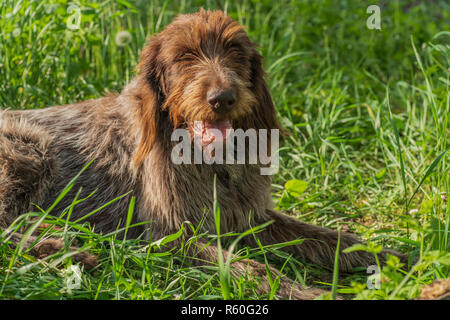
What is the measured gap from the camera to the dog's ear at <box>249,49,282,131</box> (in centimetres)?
368

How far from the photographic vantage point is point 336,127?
538 centimetres

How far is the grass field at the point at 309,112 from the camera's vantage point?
10.3ft

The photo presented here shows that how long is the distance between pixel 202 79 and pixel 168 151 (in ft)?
1.79

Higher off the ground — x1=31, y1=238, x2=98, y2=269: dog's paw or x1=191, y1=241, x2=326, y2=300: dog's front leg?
x1=31, y1=238, x2=98, y2=269: dog's paw

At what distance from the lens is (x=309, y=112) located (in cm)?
546

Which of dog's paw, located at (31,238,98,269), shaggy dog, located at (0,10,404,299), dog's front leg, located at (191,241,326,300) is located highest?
shaggy dog, located at (0,10,404,299)

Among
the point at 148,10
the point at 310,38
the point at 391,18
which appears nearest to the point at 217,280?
the point at 148,10

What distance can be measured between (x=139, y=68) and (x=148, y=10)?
2450 millimetres

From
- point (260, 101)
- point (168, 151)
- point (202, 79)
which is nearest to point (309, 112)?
point (260, 101)

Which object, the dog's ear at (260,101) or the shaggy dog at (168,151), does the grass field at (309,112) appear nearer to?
the shaggy dog at (168,151)

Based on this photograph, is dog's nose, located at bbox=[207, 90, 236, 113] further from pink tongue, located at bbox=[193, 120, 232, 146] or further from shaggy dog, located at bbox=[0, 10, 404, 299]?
pink tongue, located at bbox=[193, 120, 232, 146]

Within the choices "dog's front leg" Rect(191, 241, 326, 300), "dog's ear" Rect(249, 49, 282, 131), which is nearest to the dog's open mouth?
"dog's ear" Rect(249, 49, 282, 131)

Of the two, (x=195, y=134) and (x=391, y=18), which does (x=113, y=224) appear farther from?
(x=391, y=18)

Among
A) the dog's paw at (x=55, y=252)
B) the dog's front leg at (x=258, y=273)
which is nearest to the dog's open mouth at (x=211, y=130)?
the dog's front leg at (x=258, y=273)
